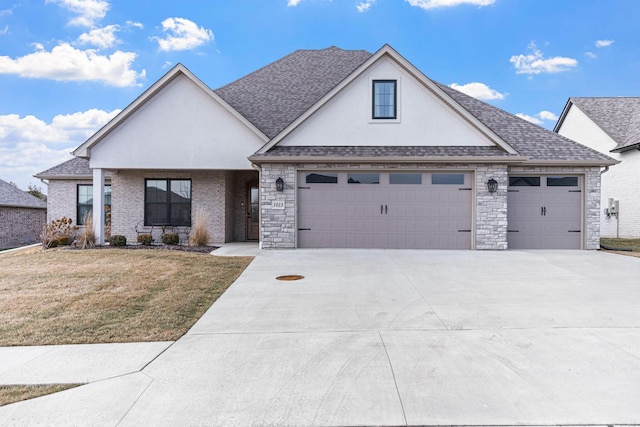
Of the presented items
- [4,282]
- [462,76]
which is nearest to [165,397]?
[4,282]

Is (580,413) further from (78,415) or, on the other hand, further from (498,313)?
(78,415)

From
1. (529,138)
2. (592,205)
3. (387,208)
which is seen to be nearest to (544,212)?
(592,205)

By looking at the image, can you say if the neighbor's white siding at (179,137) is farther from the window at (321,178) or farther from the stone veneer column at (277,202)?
the window at (321,178)

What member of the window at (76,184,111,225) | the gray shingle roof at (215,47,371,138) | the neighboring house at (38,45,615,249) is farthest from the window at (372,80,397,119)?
the window at (76,184,111,225)

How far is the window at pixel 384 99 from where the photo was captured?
12.0m

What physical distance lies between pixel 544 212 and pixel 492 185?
244 cm

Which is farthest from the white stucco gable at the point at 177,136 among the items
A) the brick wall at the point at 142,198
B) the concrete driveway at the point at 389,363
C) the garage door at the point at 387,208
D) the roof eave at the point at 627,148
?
the roof eave at the point at 627,148

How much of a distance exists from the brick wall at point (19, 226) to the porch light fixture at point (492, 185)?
26.5m

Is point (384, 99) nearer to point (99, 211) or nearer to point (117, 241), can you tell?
point (117, 241)

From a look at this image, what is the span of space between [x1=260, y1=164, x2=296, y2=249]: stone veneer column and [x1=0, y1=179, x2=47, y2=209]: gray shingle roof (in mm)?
19722

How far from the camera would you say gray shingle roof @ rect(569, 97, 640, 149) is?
1891 centimetres

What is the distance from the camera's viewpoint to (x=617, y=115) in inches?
833

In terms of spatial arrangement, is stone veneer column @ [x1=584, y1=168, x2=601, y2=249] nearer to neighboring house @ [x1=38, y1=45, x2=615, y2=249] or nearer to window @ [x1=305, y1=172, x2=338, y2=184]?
neighboring house @ [x1=38, y1=45, x2=615, y2=249]

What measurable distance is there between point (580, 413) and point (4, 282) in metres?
9.82
